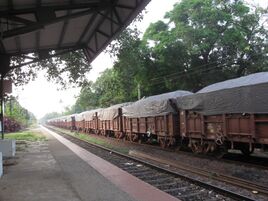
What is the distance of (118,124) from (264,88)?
2017 centimetres

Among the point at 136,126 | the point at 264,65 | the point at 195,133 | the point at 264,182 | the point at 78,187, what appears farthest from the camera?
the point at 264,65

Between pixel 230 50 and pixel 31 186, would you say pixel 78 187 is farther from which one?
pixel 230 50

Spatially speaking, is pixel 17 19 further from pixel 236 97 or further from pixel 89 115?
pixel 89 115

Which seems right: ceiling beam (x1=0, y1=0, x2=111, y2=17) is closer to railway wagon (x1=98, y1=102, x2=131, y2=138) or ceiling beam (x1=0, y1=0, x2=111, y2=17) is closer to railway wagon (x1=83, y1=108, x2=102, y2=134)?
railway wagon (x1=98, y1=102, x2=131, y2=138)

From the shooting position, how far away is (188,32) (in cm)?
3953

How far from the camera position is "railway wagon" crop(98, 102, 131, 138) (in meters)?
32.0

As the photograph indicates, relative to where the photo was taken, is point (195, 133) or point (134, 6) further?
point (195, 133)

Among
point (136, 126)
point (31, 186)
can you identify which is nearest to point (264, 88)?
point (31, 186)

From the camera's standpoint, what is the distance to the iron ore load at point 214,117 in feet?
43.8

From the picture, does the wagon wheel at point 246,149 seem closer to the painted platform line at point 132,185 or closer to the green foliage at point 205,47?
the painted platform line at point 132,185

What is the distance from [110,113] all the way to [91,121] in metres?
12.8

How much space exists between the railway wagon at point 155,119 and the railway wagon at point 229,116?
1156 millimetres

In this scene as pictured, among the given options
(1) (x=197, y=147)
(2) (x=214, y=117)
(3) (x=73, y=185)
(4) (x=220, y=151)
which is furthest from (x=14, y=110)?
(3) (x=73, y=185)

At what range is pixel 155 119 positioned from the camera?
22.9 metres
